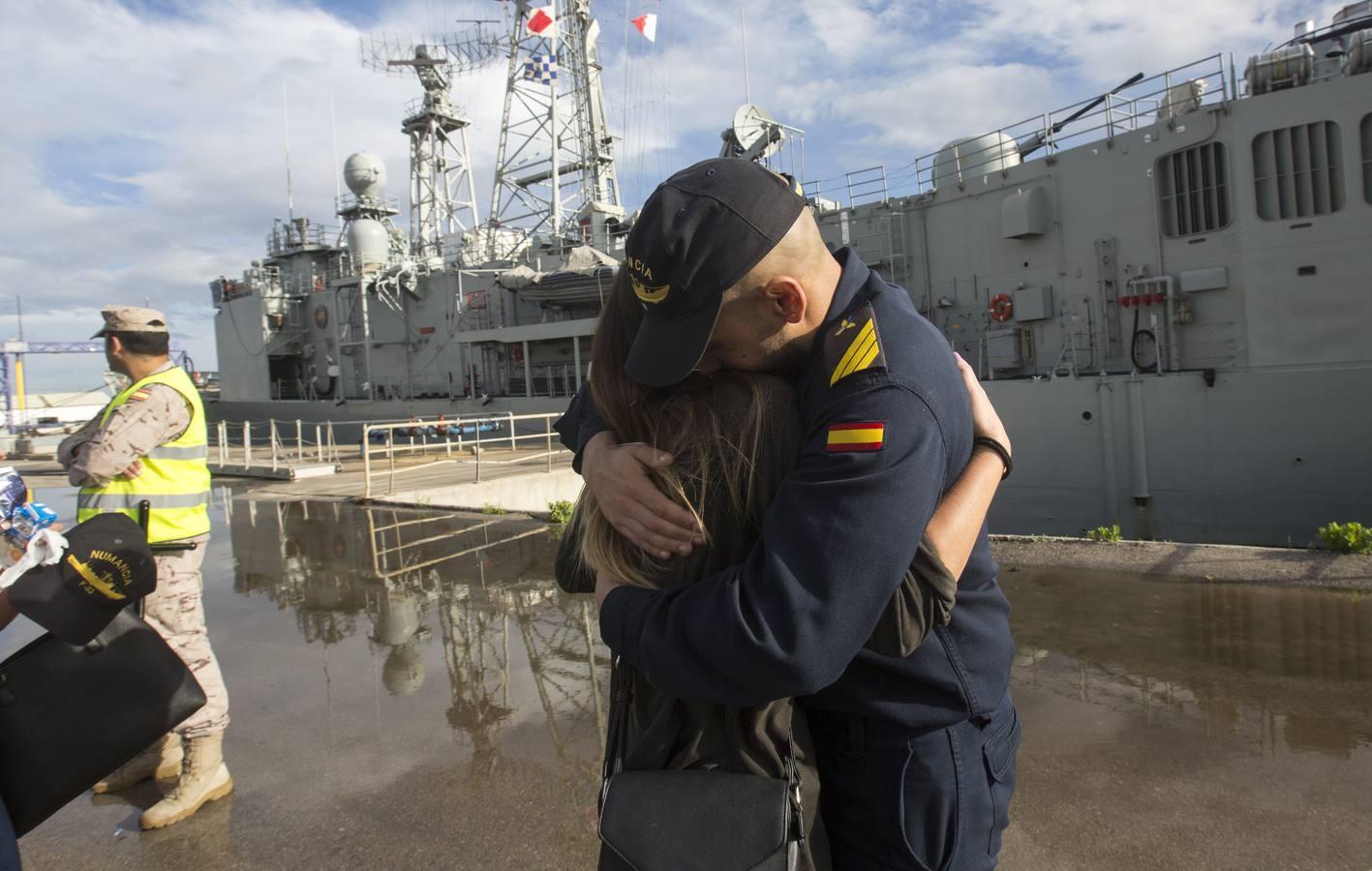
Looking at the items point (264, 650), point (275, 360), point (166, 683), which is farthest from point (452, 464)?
point (275, 360)

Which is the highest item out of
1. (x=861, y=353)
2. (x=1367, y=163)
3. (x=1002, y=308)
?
(x=1367, y=163)

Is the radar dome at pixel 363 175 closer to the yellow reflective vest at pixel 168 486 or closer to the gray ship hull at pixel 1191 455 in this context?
the gray ship hull at pixel 1191 455

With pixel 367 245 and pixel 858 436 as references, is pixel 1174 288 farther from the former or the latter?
pixel 367 245

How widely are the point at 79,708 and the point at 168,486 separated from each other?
113 centimetres

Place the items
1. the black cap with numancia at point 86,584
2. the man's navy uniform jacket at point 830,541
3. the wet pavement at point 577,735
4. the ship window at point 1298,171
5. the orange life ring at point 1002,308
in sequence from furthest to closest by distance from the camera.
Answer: the orange life ring at point 1002,308
the ship window at point 1298,171
the wet pavement at point 577,735
the black cap with numancia at point 86,584
the man's navy uniform jacket at point 830,541

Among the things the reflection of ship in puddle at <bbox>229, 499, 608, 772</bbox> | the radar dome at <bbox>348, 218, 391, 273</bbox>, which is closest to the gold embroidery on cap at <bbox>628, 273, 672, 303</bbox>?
the reflection of ship in puddle at <bbox>229, 499, 608, 772</bbox>

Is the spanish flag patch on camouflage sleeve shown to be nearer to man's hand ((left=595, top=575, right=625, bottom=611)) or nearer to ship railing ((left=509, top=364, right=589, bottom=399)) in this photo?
man's hand ((left=595, top=575, right=625, bottom=611))

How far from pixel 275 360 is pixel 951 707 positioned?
30.4 m

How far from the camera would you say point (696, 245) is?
1.02 metres

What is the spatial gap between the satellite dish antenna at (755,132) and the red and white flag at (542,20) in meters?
10.5

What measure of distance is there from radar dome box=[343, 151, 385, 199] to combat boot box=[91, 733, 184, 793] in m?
29.3

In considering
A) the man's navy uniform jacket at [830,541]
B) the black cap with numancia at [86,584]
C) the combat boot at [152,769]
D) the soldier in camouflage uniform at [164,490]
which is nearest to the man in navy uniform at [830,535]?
the man's navy uniform jacket at [830,541]

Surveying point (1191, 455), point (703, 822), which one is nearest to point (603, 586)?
point (703, 822)

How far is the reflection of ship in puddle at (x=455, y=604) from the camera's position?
354cm
